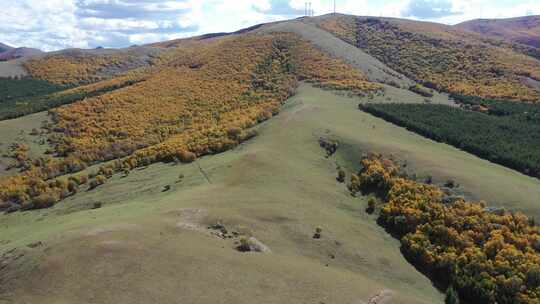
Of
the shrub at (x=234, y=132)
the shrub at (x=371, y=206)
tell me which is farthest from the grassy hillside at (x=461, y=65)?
the shrub at (x=371, y=206)

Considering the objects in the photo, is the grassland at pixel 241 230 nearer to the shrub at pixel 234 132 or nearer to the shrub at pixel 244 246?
the shrub at pixel 244 246

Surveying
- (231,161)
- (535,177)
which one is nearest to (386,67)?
(535,177)

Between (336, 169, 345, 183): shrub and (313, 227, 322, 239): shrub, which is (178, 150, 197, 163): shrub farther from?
(313, 227, 322, 239): shrub

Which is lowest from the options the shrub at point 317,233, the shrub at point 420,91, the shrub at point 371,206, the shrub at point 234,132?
Result: the shrub at point 371,206

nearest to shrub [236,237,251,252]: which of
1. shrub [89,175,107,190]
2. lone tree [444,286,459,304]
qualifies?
lone tree [444,286,459,304]

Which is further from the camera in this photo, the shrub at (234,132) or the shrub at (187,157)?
the shrub at (234,132)

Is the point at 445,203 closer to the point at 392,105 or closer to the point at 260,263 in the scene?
the point at 260,263

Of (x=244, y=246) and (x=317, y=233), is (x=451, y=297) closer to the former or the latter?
(x=317, y=233)
